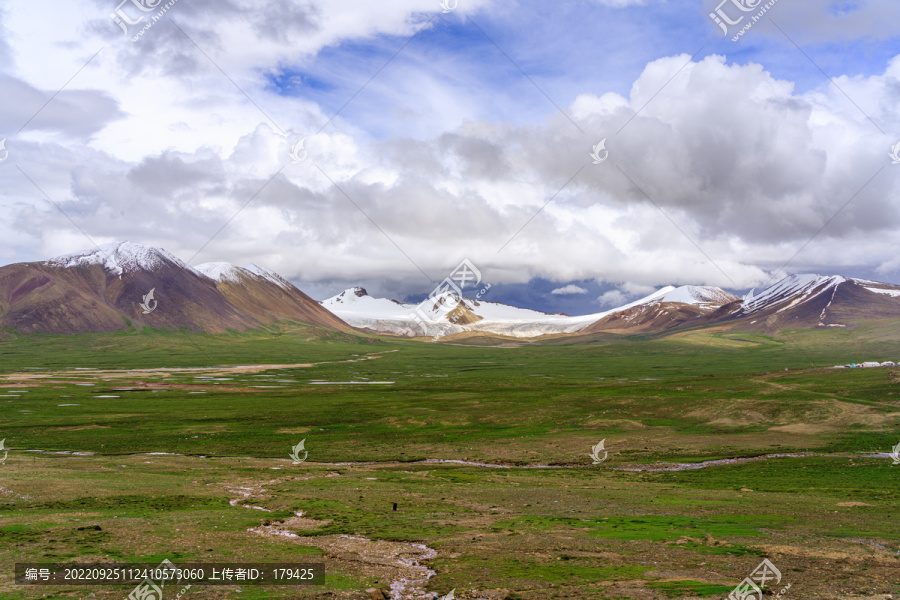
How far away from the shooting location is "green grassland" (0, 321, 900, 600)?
91.3ft

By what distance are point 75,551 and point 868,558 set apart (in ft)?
132

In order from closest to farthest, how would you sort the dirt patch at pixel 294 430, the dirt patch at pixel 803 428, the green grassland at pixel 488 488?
the green grassland at pixel 488 488 → the dirt patch at pixel 803 428 → the dirt patch at pixel 294 430

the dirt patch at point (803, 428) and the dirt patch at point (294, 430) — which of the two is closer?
the dirt patch at point (803, 428)

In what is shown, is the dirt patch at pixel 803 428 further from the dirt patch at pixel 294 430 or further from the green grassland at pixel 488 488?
the dirt patch at pixel 294 430

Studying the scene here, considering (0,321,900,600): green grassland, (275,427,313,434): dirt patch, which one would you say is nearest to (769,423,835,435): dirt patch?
(0,321,900,600): green grassland

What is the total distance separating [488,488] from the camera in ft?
177

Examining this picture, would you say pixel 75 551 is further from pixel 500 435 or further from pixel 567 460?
Answer: pixel 500 435

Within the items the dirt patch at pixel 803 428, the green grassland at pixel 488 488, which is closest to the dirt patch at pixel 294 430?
the green grassland at pixel 488 488

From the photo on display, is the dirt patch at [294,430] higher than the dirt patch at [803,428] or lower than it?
higher

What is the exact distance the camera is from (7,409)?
10688cm

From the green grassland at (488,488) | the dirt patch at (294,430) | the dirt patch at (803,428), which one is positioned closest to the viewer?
the green grassland at (488,488)

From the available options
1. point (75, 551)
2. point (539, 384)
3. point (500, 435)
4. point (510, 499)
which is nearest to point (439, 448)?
point (500, 435)

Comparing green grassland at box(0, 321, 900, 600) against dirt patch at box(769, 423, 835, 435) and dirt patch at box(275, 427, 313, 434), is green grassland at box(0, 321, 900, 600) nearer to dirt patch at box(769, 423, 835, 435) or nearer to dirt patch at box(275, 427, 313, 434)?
dirt patch at box(275, 427, 313, 434)

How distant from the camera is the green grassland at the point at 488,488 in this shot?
27828mm
